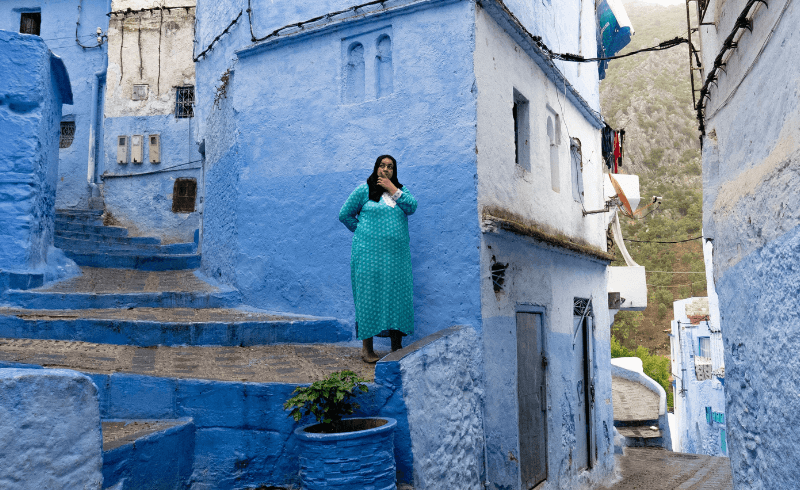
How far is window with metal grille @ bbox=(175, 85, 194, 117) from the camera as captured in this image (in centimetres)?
1346

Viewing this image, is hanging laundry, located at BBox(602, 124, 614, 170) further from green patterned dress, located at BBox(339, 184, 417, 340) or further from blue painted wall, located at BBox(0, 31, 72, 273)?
blue painted wall, located at BBox(0, 31, 72, 273)

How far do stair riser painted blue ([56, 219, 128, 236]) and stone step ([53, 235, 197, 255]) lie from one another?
59 centimetres

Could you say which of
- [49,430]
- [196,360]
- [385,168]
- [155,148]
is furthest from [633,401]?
[49,430]

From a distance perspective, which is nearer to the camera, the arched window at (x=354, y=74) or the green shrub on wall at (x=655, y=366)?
the arched window at (x=354, y=74)

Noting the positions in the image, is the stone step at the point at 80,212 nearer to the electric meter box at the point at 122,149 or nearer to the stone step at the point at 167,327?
the electric meter box at the point at 122,149

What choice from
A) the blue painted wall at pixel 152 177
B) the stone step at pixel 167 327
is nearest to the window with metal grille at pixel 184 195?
the blue painted wall at pixel 152 177

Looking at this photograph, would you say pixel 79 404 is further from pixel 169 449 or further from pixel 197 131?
pixel 197 131

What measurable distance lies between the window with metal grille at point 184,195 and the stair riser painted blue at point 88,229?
6.66ft

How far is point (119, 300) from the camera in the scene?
6422 millimetres

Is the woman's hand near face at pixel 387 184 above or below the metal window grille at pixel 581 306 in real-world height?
above

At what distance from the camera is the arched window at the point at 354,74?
6.44m

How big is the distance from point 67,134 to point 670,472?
1434cm

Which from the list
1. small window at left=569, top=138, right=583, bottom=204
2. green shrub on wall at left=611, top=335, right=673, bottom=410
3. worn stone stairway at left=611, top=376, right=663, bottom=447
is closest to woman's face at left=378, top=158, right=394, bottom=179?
small window at left=569, top=138, right=583, bottom=204

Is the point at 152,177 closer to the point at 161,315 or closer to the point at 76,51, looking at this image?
the point at 76,51
